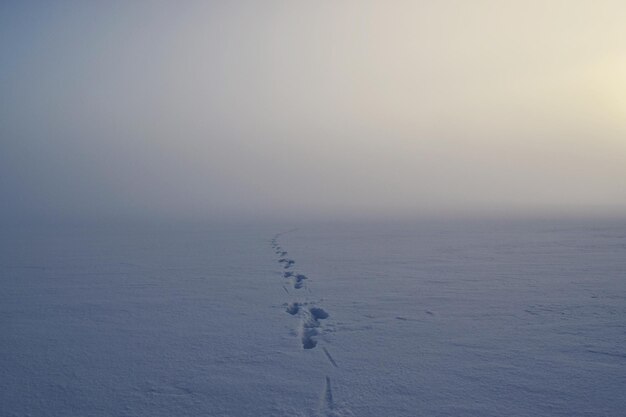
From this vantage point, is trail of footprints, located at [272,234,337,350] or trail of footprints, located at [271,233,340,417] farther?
trail of footprints, located at [272,234,337,350]

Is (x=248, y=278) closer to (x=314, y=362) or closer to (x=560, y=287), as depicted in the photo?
(x=314, y=362)

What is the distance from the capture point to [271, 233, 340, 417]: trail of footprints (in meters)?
2.91

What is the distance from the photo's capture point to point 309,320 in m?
4.74

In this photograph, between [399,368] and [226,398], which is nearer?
[226,398]

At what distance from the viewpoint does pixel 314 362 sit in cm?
355

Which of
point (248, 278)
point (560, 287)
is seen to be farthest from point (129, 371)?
point (560, 287)

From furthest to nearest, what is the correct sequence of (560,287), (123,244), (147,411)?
(123,244) → (560,287) → (147,411)

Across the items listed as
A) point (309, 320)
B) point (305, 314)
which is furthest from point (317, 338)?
point (305, 314)

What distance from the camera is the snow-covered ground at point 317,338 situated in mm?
2953

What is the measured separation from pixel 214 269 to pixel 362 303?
3134mm

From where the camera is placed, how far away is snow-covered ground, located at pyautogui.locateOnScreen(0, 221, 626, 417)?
2953mm

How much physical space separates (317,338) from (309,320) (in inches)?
25.1

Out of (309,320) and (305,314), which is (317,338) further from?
(305,314)

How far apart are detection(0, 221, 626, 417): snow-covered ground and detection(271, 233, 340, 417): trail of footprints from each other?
0.02 m
